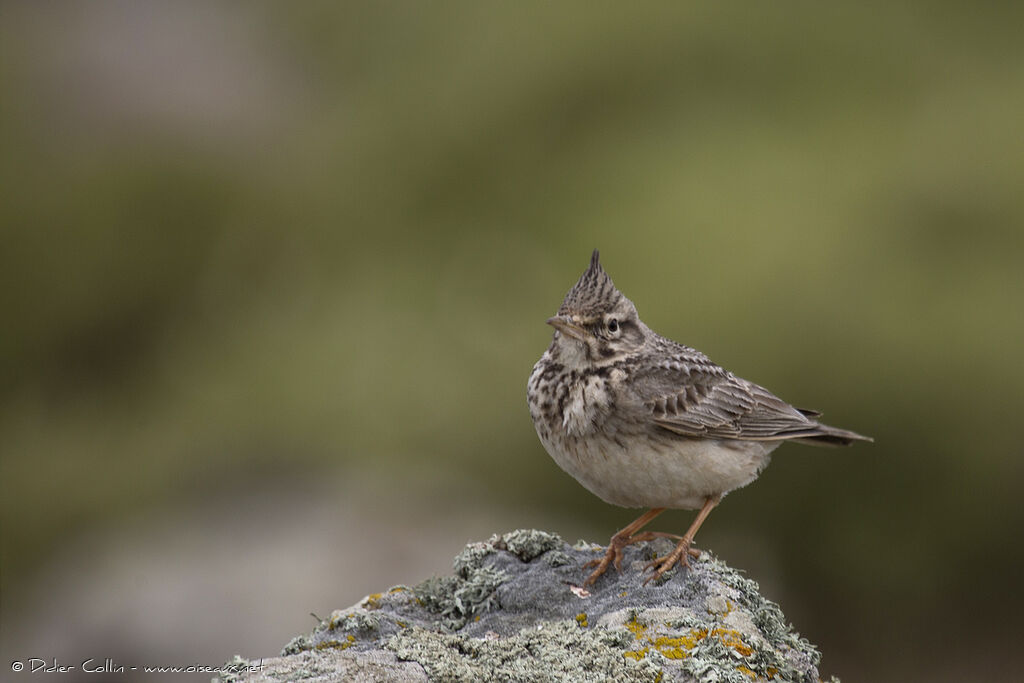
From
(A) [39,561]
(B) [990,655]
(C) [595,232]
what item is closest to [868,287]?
(C) [595,232]

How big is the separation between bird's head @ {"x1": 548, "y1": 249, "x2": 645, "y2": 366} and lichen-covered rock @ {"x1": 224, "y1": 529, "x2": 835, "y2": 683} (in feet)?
3.39

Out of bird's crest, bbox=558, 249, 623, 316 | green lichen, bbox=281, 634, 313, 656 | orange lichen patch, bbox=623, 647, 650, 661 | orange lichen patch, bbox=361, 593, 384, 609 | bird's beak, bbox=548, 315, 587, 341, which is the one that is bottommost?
green lichen, bbox=281, 634, 313, 656

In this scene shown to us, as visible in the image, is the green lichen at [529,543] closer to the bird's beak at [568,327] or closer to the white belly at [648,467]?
the white belly at [648,467]

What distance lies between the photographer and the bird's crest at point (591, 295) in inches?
235

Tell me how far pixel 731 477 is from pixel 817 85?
1246 cm

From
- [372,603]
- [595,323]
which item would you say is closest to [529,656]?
[372,603]

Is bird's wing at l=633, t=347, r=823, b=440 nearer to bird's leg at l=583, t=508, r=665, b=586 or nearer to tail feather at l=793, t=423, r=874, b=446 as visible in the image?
tail feather at l=793, t=423, r=874, b=446

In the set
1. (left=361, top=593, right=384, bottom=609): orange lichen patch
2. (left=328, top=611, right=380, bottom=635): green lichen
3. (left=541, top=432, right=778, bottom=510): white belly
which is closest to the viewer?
(left=328, top=611, right=380, bottom=635): green lichen

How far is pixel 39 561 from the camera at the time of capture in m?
12.9

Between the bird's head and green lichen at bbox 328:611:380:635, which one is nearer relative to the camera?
green lichen at bbox 328:611:380:635

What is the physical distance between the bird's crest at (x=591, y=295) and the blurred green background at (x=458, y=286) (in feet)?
19.2

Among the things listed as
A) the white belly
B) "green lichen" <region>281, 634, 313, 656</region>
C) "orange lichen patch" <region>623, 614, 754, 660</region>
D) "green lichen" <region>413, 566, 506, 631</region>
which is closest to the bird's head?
the white belly

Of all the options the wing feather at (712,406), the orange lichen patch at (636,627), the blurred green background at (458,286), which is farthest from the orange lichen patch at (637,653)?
the blurred green background at (458,286)

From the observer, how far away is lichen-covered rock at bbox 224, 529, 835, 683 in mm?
4562
